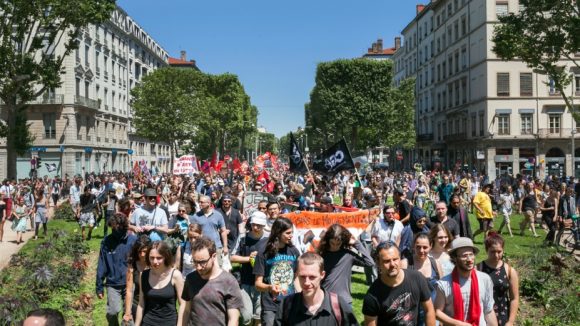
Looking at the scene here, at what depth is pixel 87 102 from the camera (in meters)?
51.6

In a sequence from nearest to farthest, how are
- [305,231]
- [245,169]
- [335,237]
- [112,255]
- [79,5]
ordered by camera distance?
[335,237] → [112,255] → [305,231] → [79,5] → [245,169]

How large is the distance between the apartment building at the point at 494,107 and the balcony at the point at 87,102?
3205cm

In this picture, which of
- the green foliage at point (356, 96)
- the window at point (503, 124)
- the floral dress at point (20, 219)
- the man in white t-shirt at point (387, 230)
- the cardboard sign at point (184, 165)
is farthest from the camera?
the green foliage at point (356, 96)

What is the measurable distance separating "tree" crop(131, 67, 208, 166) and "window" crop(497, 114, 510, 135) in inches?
1019

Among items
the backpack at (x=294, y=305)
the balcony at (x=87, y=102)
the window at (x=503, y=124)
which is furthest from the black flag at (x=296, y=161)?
the balcony at (x=87, y=102)

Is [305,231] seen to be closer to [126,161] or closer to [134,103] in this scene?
[134,103]

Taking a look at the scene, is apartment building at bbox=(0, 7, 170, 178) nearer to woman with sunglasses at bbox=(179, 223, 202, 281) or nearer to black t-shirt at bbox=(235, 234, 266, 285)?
woman with sunglasses at bbox=(179, 223, 202, 281)

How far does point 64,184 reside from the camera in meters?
33.0

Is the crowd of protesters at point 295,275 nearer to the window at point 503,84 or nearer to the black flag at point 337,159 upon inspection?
the black flag at point 337,159

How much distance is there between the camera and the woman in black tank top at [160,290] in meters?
5.00

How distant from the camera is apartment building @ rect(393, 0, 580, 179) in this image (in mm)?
48375

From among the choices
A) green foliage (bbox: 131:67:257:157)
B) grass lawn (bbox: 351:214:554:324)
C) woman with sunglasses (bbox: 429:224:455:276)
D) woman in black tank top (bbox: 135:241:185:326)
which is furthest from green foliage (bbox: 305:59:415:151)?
woman in black tank top (bbox: 135:241:185:326)

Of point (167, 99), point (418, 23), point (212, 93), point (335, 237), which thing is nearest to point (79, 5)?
point (335, 237)

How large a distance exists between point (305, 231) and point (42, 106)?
44.5 m
